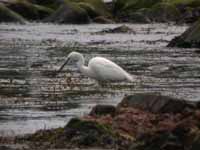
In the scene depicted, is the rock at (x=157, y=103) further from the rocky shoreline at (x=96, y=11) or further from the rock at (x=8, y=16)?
the rock at (x=8, y=16)

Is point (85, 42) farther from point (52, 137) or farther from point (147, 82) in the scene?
point (52, 137)

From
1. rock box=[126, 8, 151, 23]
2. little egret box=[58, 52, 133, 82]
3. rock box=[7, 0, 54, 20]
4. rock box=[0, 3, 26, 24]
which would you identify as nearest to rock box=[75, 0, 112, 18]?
rock box=[126, 8, 151, 23]

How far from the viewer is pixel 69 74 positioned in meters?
21.4

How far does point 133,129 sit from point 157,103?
96cm

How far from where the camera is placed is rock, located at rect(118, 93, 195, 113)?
1241 cm

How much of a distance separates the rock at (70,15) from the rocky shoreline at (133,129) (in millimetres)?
33187

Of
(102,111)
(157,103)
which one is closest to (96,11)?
(102,111)

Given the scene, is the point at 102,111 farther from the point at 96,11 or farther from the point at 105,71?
the point at 96,11

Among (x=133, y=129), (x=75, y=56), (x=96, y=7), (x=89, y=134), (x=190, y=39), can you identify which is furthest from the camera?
(x=96, y=7)

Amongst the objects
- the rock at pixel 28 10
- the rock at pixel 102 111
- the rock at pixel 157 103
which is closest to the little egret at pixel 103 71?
the rock at pixel 157 103

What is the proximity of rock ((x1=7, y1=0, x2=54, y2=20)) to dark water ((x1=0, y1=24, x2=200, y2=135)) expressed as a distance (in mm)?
9015

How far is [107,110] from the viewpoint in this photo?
1298 cm

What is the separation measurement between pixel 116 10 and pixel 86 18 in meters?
7.35

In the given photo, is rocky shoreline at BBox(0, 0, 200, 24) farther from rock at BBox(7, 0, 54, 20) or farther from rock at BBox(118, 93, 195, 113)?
rock at BBox(118, 93, 195, 113)
